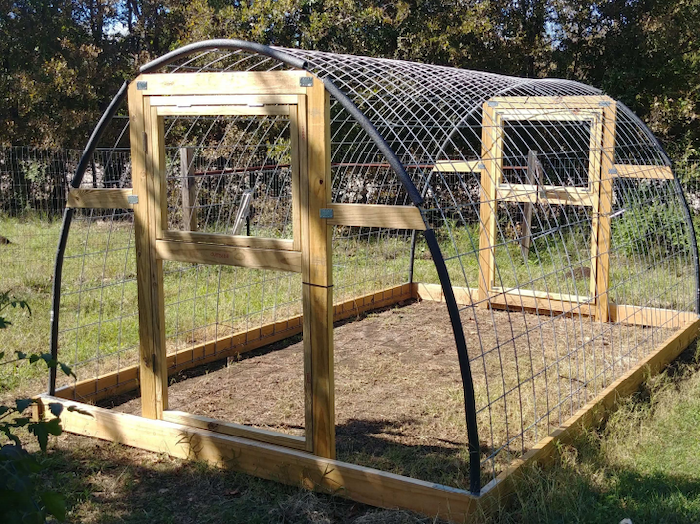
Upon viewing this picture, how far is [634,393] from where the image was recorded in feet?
17.6

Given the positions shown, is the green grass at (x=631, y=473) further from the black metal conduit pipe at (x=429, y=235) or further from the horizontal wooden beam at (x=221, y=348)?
the horizontal wooden beam at (x=221, y=348)

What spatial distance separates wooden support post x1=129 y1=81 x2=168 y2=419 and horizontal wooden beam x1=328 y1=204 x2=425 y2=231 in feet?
3.85

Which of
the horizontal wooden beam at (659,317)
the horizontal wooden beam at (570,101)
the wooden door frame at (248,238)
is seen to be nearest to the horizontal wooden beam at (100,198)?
the wooden door frame at (248,238)

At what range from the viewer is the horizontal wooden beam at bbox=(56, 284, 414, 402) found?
533cm

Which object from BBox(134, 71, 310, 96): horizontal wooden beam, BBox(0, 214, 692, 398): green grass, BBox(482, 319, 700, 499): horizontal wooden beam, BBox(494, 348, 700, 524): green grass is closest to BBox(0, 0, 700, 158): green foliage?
BBox(0, 214, 692, 398): green grass

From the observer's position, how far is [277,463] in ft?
13.4

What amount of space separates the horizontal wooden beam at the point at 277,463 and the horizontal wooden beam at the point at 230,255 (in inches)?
37.9

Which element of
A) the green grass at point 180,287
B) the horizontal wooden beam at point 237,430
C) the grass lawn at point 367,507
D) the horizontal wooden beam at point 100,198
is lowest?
the grass lawn at point 367,507

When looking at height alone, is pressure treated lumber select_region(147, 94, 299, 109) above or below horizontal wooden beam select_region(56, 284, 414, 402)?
above

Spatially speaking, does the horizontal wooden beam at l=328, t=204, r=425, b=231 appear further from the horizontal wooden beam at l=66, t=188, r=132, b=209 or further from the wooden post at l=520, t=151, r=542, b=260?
the horizontal wooden beam at l=66, t=188, r=132, b=209

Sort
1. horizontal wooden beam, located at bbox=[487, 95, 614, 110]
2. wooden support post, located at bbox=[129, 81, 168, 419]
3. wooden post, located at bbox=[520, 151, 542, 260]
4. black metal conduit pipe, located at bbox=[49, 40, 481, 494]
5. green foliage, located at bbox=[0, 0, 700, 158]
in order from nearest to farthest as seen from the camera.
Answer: black metal conduit pipe, located at bbox=[49, 40, 481, 494] < wooden support post, located at bbox=[129, 81, 168, 419] < wooden post, located at bbox=[520, 151, 542, 260] < horizontal wooden beam, located at bbox=[487, 95, 614, 110] < green foliage, located at bbox=[0, 0, 700, 158]

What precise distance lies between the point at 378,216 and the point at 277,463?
1.41m

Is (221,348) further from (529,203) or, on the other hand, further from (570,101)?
(570,101)

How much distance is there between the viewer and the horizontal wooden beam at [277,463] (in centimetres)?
361
